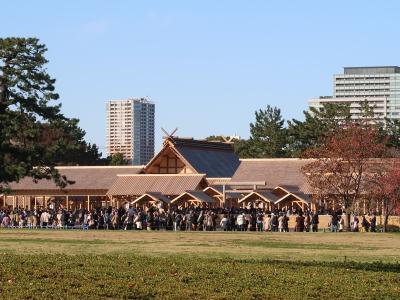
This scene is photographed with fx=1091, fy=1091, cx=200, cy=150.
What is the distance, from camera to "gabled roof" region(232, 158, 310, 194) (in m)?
86.1

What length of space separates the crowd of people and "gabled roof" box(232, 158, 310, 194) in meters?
11.9

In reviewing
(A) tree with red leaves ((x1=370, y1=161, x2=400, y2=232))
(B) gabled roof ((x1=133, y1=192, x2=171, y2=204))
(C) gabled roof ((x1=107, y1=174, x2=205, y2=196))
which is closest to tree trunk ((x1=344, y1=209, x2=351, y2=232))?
(A) tree with red leaves ((x1=370, y1=161, x2=400, y2=232))

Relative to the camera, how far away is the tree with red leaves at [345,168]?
6931 cm

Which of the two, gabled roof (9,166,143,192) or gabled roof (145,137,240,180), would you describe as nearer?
gabled roof (145,137,240,180)

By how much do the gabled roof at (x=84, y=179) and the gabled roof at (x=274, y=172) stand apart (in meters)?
9.36

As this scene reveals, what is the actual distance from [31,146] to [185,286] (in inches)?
1863

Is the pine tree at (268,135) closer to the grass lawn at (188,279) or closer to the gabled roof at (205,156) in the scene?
the gabled roof at (205,156)

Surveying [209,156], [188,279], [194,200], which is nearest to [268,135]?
[209,156]

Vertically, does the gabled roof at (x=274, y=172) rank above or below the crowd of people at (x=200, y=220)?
above

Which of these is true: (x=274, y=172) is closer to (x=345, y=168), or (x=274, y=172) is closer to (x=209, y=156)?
(x=209, y=156)

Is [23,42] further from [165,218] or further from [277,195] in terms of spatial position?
[277,195]

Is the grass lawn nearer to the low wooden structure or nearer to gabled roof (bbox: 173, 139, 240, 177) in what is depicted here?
the low wooden structure

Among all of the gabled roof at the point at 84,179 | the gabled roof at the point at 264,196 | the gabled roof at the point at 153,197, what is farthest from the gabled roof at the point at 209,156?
the gabled roof at the point at 264,196

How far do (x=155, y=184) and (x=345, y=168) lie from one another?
72.4 ft
